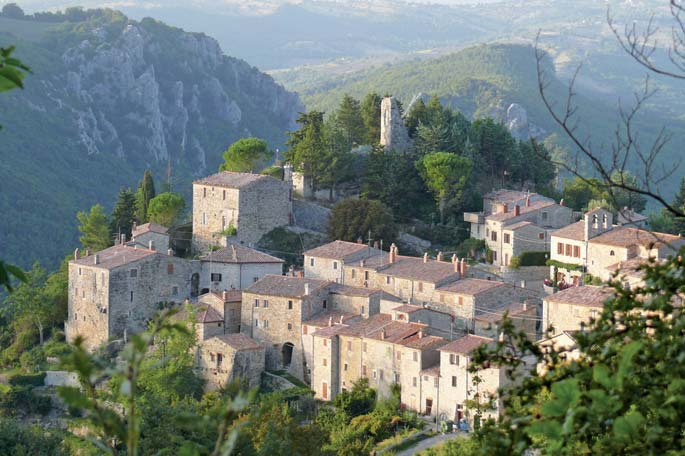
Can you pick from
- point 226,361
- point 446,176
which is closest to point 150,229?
point 226,361

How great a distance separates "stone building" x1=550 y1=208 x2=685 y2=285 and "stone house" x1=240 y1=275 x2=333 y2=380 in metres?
9.02

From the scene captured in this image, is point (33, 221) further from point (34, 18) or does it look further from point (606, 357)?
point (606, 357)

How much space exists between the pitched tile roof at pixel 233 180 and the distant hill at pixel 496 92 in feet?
258

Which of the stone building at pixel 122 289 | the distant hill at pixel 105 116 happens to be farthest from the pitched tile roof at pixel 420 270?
the distant hill at pixel 105 116

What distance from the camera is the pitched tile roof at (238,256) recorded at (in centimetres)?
4662

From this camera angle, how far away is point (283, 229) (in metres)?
50.8

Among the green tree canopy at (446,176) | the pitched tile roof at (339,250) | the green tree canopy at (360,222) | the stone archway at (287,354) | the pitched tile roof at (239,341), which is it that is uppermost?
the green tree canopy at (446,176)

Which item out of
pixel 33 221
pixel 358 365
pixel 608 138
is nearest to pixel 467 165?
pixel 358 365

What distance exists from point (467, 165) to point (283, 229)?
911cm

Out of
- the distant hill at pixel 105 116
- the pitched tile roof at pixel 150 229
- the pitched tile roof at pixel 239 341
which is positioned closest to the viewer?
the pitched tile roof at pixel 239 341

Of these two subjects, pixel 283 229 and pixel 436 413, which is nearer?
pixel 436 413

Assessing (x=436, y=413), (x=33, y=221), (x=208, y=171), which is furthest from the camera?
(x=208, y=171)

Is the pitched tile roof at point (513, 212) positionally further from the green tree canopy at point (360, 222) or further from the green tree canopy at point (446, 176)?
the green tree canopy at point (360, 222)

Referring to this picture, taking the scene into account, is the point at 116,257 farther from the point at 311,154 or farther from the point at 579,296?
the point at 579,296
